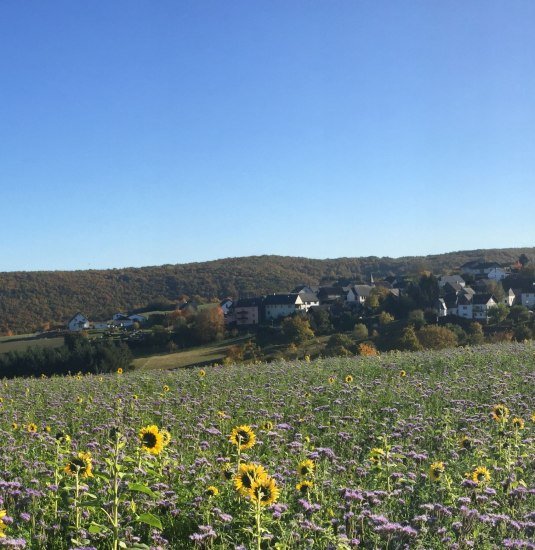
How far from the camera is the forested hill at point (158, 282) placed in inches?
4107

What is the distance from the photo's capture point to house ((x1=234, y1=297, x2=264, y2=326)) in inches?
3305

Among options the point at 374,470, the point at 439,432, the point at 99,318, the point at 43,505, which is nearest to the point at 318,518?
the point at 374,470

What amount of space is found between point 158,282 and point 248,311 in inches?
1837

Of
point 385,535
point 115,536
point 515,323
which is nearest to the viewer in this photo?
point 115,536

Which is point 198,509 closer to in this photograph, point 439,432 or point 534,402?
point 439,432

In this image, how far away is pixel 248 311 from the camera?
8556 centimetres

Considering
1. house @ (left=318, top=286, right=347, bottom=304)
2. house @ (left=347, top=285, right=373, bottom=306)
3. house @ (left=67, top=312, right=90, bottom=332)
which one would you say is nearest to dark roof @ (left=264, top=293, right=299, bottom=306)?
house @ (left=318, top=286, right=347, bottom=304)

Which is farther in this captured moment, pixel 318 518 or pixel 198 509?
pixel 198 509

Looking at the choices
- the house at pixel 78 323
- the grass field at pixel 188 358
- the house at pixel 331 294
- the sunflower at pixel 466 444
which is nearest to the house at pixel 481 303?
the house at pixel 331 294

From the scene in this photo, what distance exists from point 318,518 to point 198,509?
3.38ft

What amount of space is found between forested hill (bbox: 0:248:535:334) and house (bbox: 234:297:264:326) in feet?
73.2

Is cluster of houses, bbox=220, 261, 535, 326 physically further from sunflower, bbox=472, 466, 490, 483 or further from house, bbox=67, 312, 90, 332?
sunflower, bbox=472, 466, 490, 483

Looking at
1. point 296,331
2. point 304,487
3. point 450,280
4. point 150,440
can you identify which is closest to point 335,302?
point 450,280

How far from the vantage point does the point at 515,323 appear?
5697 centimetres
